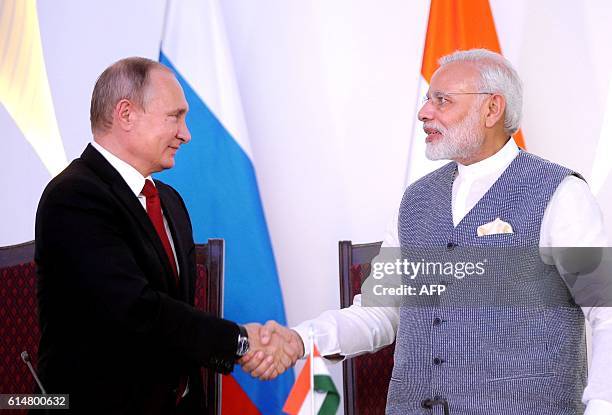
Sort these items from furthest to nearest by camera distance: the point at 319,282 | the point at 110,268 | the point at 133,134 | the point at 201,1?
the point at 319,282 → the point at 201,1 → the point at 133,134 → the point at 110,268

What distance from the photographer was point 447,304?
244cm

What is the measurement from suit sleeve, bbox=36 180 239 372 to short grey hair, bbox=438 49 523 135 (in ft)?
3.96

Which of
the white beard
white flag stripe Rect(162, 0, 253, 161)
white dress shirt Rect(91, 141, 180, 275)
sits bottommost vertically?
white dress shirt Rect(91, 141, 180, 275)

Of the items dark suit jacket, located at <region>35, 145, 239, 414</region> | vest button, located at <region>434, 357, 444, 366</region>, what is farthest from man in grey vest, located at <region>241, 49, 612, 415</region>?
dark suit jacket, located at <region>35, 145, 239, 414</region>

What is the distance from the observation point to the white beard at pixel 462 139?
261 centimetres

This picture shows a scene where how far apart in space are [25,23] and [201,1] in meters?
0.83

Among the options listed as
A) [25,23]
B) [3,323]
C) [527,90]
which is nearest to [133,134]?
[3,323]

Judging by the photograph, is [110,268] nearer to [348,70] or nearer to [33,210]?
[33,210]

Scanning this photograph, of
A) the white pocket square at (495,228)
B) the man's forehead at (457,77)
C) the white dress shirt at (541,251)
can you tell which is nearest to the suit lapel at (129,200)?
the white dress shirt at (541,251)

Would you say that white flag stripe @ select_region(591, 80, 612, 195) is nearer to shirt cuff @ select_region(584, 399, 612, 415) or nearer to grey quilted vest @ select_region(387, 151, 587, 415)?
grey quilted vest @ select_region(387, 151, 587, 415)

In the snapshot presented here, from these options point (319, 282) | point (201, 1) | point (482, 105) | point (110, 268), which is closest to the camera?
point (110, 268)

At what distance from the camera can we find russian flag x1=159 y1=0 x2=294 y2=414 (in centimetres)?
347

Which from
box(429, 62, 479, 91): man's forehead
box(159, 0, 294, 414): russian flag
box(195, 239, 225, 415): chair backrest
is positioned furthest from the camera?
box(159, 0, 294, 414): russian flag

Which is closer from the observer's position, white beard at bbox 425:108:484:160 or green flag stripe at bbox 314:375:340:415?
green flag stripe at bbox 314:375:340:415
